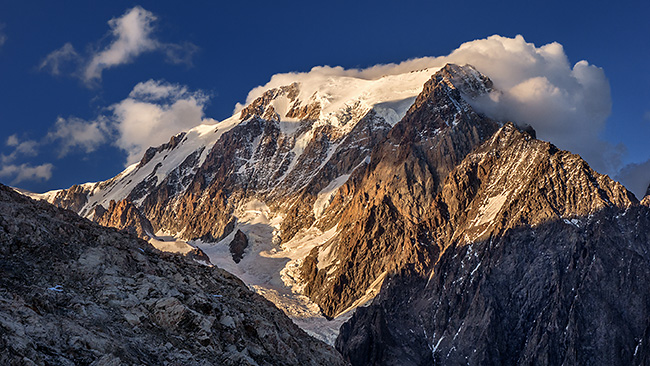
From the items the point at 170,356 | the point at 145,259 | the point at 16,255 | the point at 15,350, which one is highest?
the point at 145,259

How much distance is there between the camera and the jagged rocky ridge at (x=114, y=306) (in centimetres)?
3616

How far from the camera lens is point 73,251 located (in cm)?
4797

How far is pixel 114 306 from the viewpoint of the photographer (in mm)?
42906

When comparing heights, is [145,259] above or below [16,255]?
above

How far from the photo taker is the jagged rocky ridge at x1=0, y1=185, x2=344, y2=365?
36156 millimetres

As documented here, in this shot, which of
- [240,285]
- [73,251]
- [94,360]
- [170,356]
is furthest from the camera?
[240,285]

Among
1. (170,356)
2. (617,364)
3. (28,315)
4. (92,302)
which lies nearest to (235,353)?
(170,356)

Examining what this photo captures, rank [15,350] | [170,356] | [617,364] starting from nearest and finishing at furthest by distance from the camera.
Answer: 1. [15,350]
2. [170,356]
3. [617,364]

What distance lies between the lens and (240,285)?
58.2 meters

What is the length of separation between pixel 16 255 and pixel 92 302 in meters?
6.42

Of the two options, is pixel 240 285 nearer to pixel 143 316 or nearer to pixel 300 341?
pixel 300 341

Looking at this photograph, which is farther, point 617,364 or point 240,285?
point 617,364

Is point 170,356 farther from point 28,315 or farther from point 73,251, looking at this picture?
point 73,251

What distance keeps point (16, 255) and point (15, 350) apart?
526 inches
